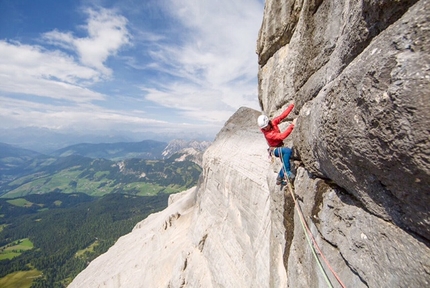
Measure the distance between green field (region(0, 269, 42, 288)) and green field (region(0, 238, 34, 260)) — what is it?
3744cm

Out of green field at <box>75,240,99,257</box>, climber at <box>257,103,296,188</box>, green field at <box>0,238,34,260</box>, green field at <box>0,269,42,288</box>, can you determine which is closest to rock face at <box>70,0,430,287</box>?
climber at <box>257,103,296,188</box>

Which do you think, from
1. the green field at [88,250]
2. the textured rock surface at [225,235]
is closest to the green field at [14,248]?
the green field at [88,250]

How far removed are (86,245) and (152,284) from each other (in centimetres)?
19097

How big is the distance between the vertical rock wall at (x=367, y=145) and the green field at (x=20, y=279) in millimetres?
178941

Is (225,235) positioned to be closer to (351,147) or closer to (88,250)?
(351,147)

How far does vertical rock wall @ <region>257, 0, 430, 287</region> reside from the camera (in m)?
3.81

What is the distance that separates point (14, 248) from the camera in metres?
186

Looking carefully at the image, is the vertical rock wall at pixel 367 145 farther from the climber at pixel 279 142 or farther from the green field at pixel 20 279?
the green field at pixel 20 279

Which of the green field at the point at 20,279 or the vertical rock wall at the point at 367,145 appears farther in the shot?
the green field at the point at 20,279

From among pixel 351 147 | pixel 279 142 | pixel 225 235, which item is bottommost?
pixel 225 235

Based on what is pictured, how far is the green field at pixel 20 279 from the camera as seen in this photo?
130 meters

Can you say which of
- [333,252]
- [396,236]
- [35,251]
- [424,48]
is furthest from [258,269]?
[35,251]

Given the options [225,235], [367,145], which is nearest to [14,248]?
[225,235]

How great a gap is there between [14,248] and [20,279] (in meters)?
66.0
